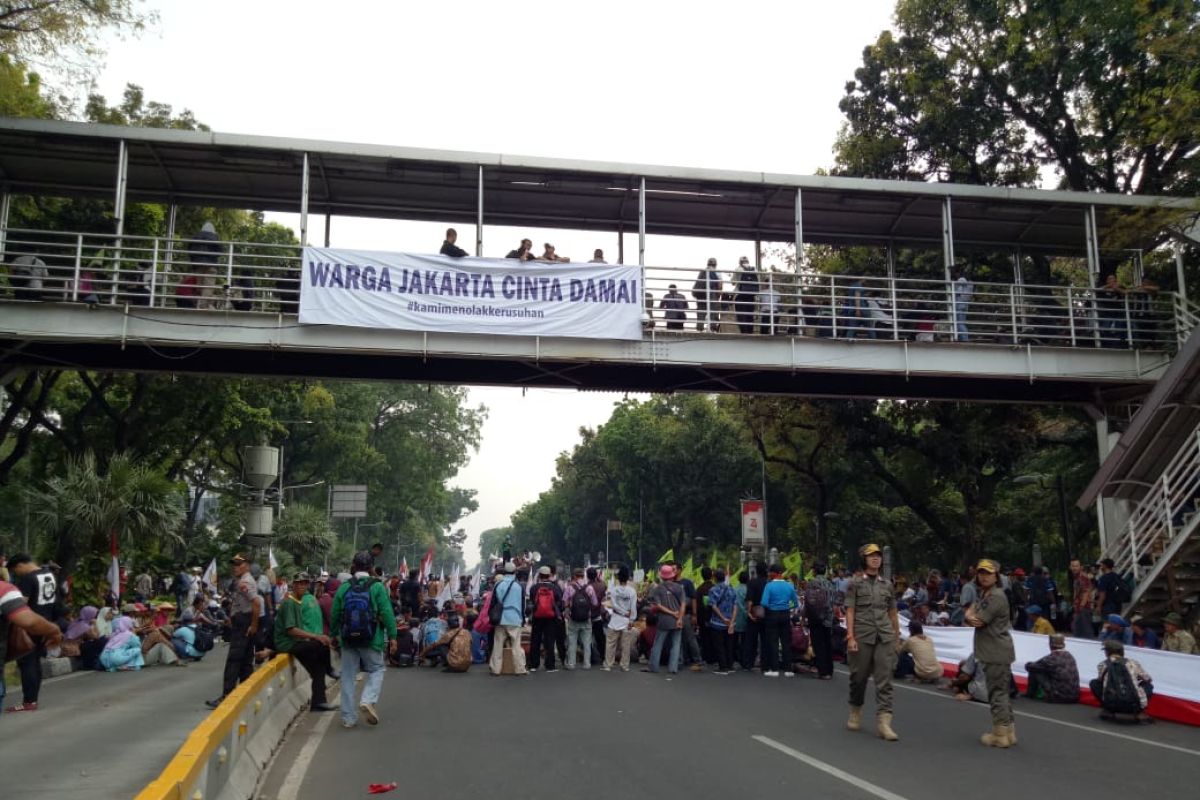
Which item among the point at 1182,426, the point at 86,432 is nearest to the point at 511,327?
the point at 1182,426

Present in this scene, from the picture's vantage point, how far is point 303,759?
8.36m

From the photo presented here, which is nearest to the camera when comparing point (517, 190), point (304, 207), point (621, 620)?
point (621, 620)

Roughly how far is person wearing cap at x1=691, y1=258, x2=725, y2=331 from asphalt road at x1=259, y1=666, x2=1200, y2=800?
26.4 feet

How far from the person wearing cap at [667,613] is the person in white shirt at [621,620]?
14.3 inches

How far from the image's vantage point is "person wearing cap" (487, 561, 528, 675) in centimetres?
1485

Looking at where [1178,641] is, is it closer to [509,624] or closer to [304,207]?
[509,624]

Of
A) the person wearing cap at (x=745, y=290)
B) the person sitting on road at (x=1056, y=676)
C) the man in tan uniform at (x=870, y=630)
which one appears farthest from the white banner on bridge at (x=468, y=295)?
the man in tan uniform at (x=870, y=630)

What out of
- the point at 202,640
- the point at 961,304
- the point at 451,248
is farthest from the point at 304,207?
the point at 961,304

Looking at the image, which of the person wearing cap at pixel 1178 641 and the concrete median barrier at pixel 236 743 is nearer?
the concrete median barrier at pixel 236 743

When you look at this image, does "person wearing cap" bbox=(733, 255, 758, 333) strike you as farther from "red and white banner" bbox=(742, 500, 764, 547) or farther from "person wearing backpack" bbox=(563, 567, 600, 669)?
"red and white banner" bbox=(742, 500, 764, 547)

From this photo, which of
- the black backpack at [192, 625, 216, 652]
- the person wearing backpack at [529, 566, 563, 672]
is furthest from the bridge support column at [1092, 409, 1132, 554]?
the black backpack at [192, 625, 216, 652]

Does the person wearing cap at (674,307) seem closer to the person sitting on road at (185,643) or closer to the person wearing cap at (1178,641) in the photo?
the person wearing cap at (1178,641)

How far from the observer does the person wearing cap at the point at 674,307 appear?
18.9 meters

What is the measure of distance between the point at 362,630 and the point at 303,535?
36386mm
